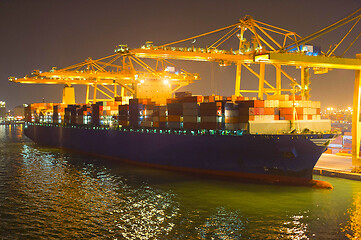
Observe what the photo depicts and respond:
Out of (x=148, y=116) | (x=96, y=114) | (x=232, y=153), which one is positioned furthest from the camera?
(x=96, y=114)

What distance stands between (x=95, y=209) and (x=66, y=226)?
2658 millimetres

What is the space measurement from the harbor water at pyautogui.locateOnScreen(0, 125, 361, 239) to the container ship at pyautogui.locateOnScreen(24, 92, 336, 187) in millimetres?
1596

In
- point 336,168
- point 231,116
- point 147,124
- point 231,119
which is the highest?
point 231,116

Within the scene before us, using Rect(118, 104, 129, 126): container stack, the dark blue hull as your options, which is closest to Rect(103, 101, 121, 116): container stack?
Rect(118, 104, 129, 126): container stack

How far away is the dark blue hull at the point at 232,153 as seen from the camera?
24047 millimetres

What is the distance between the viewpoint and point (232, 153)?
84.9ft

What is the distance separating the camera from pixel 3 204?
19.7 m

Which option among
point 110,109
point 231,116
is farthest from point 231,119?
point 110,109

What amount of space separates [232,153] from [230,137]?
124cm

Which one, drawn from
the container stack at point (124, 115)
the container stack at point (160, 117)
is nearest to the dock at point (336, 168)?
the container stack at point (160, 117)

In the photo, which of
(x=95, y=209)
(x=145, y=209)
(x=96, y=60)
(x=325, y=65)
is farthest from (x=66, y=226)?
(x=96, y=60)

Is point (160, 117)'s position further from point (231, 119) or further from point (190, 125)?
point (231, 119)

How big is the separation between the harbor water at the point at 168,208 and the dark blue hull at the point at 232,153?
1.42m

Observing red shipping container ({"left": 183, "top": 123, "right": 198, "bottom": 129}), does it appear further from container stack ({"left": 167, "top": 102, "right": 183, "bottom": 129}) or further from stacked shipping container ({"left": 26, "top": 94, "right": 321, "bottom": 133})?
container stack ({"left": 167, "top": 102, "right": 183, "bottom": 129})
